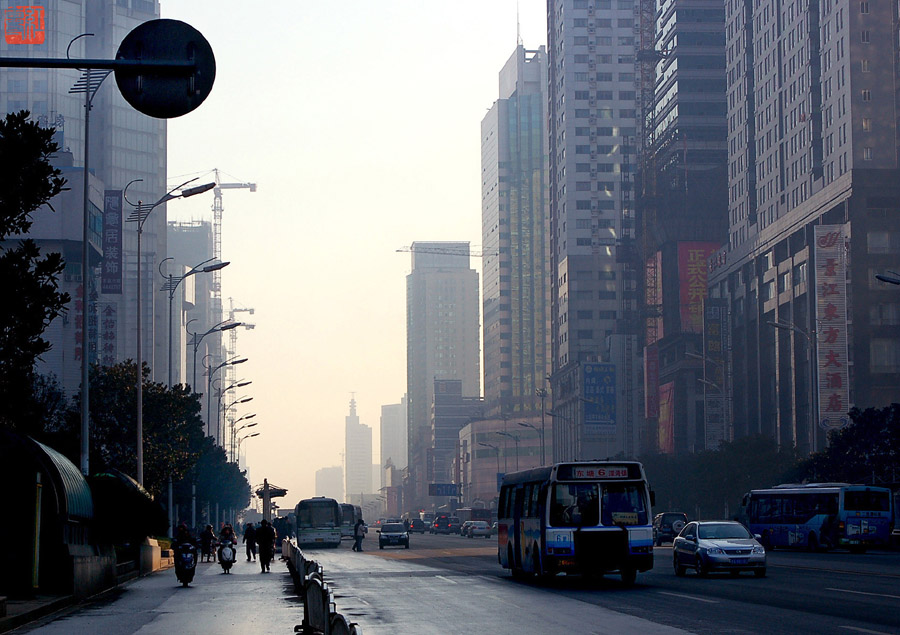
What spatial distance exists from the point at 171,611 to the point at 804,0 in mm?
105964

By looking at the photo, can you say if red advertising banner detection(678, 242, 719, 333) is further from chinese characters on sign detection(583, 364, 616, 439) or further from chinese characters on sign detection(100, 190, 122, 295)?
chinese characters on sign detection(100, 190, 122, 295)

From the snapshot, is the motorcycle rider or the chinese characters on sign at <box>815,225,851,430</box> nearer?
the motorcycle rider

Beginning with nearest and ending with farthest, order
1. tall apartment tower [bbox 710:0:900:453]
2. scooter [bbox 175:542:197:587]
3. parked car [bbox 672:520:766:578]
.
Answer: parked car [bbox 672:520:766:578]
scooter [bbox 175:542:197:587]
tall apartment tower [bbox 710:0:900:453]

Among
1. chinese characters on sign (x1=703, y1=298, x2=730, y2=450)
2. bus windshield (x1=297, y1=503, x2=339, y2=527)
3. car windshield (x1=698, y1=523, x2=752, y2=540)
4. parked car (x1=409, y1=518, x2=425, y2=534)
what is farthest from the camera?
chinese characters on sign (x1=703, y1=298, x2=730, y2=450)

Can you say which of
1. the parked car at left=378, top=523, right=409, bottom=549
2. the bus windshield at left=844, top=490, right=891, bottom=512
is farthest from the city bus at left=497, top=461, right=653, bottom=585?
the parked car at left=378, top=523, right=409, bottom=549

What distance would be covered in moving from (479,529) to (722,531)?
68.4 m

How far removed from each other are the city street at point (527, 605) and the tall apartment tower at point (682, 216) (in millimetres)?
104319

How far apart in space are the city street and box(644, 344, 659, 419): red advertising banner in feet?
394

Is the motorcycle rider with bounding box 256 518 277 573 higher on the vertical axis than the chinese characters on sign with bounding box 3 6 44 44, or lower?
lower

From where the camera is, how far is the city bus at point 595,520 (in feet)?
95.4

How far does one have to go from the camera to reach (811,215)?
11238 centimetres

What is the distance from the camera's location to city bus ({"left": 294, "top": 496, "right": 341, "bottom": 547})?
75438 millimetres

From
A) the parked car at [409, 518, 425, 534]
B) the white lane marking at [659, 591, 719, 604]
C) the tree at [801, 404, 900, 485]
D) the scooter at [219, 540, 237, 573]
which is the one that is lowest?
the parked car at [409, 518, 425, 534]

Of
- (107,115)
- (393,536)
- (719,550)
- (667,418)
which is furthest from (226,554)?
(107,115)
